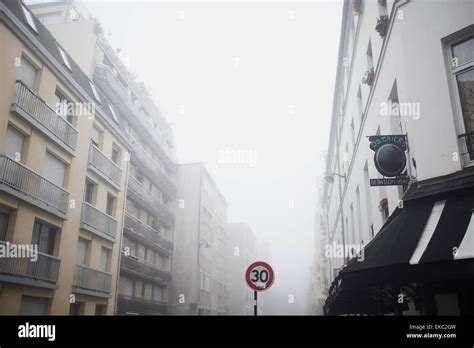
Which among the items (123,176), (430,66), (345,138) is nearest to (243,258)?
(123,176)

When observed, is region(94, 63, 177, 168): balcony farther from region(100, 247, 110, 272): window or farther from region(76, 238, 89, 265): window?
region(76, 238, 89, 265): window

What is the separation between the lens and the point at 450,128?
26.2ft

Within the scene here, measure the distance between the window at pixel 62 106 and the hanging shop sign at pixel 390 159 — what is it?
16374mm

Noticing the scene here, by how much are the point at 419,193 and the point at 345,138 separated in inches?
564

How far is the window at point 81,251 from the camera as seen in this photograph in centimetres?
2128

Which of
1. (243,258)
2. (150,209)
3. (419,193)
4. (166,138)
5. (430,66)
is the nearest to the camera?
(419,193)

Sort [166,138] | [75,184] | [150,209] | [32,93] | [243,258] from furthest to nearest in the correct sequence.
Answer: [243,258], [166,138], [150,209], [75,184], [32,93]

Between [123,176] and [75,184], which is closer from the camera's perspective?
[75,184]

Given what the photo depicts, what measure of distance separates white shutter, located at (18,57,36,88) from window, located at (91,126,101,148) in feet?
20.4

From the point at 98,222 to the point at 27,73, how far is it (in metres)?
8.22

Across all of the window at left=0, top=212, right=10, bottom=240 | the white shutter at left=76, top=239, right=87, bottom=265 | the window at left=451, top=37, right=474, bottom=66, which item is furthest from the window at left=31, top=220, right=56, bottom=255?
the window at left=451, top=37, right=474, bottom=66

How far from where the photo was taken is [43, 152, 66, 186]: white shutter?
1919 centimetres

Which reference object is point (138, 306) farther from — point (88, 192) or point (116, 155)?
point (88, 192)
